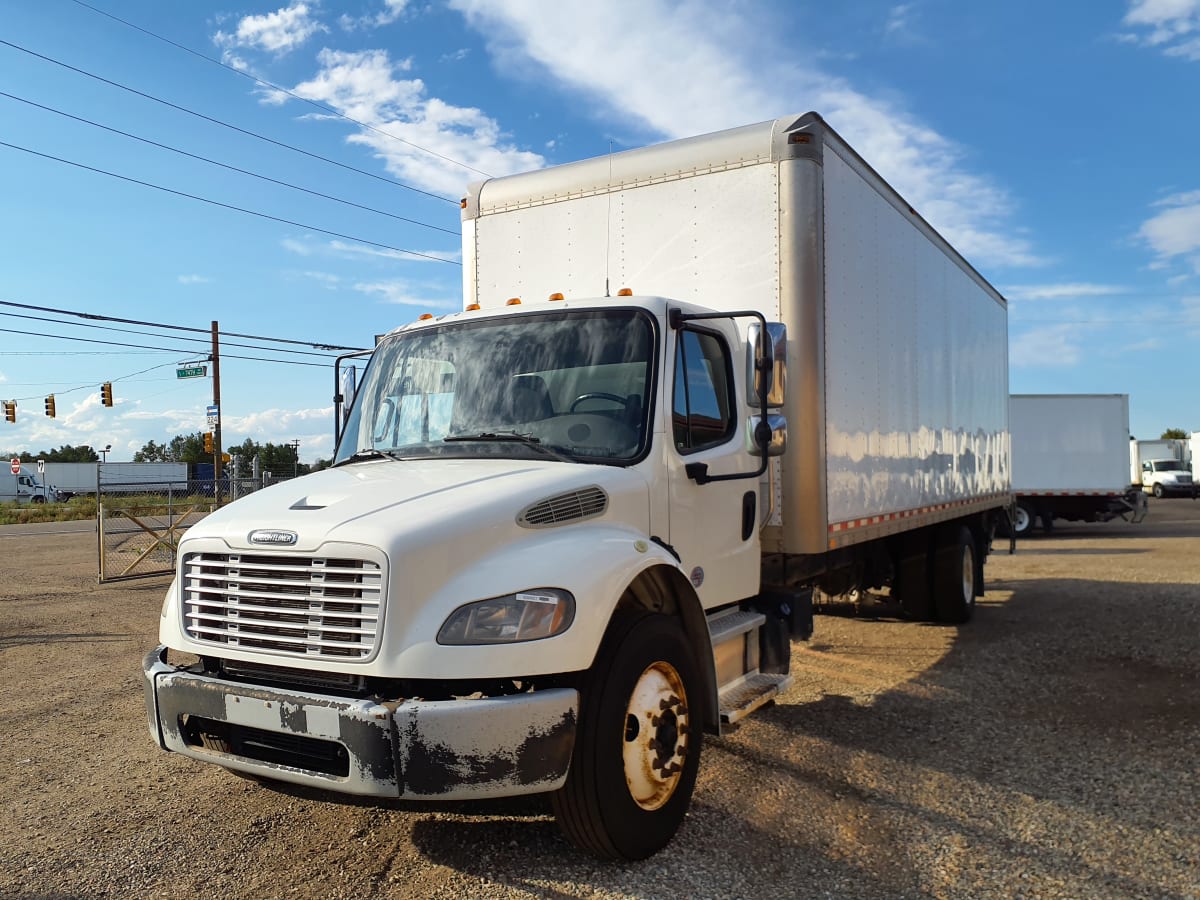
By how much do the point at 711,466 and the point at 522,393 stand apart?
3.44 ft

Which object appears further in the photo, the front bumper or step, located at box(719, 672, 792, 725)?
step, located at box(719, 672, 792, 725)

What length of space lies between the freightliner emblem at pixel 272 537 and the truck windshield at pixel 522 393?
1.02 metres

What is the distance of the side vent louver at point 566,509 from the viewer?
379 centimetres

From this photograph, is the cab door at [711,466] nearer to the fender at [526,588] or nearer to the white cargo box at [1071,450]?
the fender at [526,588]

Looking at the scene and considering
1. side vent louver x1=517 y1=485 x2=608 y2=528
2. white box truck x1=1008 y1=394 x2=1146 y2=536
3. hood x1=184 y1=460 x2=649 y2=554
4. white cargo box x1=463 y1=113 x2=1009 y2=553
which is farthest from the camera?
white box truck x1=1008 y1=394 x2=1146 y2=536

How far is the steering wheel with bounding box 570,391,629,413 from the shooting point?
14.7 ft

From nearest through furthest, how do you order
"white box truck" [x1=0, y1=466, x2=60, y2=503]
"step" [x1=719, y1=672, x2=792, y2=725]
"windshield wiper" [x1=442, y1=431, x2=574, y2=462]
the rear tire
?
1. "windshield wiper" [x1=442, y1=431, x2=574, y2=462]
2. "step" [x1=719, y1=672, x2=792, y2=725]
3. the rear tire
4. "white box truck" [x1=0, y1=466, x2=60, y2=503]

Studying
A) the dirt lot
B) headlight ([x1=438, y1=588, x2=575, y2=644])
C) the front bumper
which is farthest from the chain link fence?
headlight ([x1=438, y1=588, x2=575, y2=644])

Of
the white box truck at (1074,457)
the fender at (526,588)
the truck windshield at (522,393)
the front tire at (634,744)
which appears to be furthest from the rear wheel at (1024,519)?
the fender at (526,588)

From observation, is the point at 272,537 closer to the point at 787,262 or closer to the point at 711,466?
the point at 711,466

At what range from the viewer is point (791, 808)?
469 cm

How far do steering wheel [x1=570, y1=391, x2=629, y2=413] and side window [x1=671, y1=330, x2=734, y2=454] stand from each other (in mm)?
264

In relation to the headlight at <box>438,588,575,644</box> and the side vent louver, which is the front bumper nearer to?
the headlight at <box>438,588,575,644</box>

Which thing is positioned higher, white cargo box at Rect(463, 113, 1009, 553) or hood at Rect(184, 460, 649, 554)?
white cargo box at Rect(463, 113, 1009, 553)
